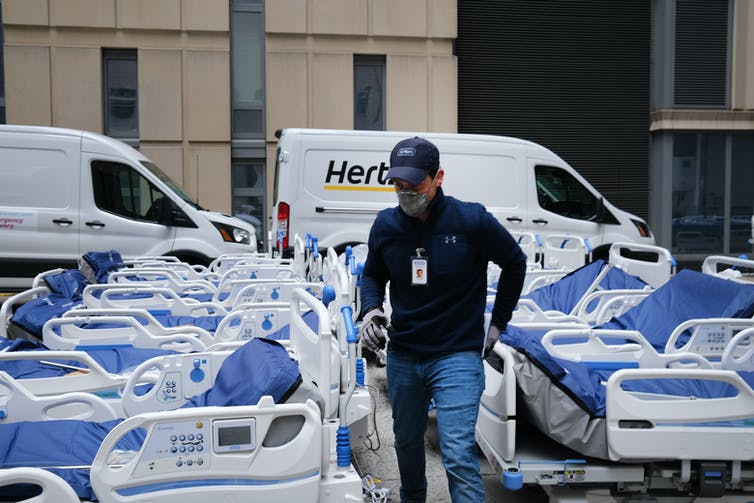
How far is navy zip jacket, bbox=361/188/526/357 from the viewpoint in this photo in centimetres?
310

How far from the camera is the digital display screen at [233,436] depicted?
2.72m

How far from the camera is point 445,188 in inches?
418

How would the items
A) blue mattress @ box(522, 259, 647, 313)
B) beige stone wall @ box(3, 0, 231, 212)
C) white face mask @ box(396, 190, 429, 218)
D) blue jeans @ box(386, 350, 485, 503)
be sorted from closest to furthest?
blue jeans @ box(386, 350, 485, 503), white face mask @ box(396, 190, 429, 218), blue mattress @ box(522, 259, 647, 313), beige stone wall @ box(3, 0, 231, 212)

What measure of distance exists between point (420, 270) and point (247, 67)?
12386mm

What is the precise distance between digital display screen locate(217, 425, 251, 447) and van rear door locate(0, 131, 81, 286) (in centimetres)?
795

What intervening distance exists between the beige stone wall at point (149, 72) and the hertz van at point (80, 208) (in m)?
3.99

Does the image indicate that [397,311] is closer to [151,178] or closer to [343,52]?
[151,178]

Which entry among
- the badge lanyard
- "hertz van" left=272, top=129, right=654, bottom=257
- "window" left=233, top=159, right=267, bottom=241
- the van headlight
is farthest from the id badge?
"window" left=233, top=159, right=267, bottom=241

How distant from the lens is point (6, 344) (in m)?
4.44

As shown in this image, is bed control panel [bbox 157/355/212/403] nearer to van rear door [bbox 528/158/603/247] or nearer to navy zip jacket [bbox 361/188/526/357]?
navy zip jacket [bbox 361/188/526/357]

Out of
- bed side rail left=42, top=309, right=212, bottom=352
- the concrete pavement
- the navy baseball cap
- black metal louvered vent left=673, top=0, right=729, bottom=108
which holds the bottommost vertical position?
the concrete pavement

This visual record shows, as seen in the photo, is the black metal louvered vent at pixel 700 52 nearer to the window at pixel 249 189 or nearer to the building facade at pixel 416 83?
the building facade at pixel 416 83

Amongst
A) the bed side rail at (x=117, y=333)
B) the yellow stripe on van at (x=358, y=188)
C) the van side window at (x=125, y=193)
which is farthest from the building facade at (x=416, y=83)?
the bed side rail at (x=117, y=333)

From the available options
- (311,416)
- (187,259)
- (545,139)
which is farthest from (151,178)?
(545,139)
